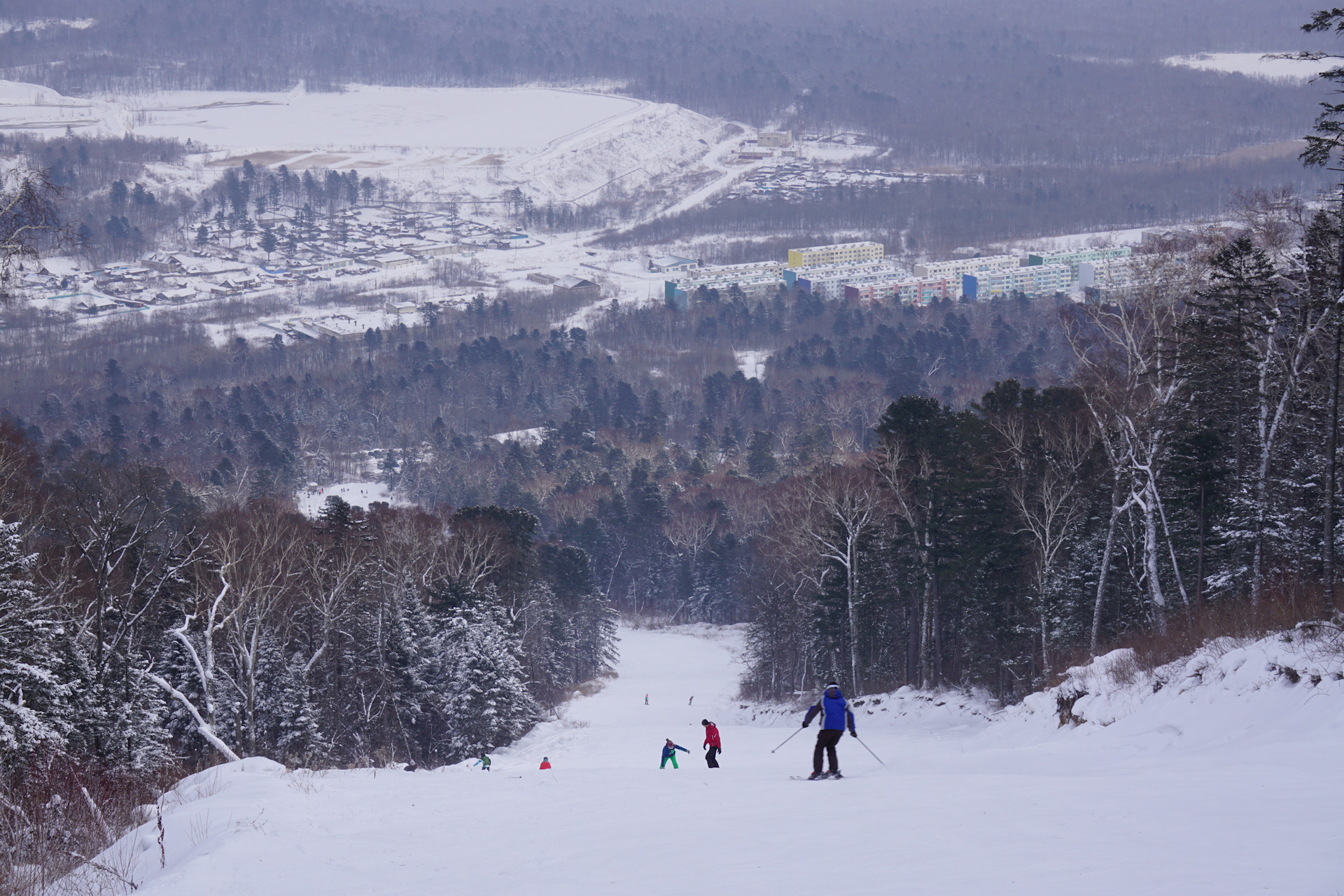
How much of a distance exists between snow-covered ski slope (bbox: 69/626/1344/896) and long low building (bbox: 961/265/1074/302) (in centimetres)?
15230

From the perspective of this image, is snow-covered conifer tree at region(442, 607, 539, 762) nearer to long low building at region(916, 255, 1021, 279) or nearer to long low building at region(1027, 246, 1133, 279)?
long low building at region(916, 255, 1021, 279)

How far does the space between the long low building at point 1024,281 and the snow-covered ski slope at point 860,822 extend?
152 m

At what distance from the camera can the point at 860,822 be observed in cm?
1138

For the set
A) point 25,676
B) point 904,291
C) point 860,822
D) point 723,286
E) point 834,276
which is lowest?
point 25,676

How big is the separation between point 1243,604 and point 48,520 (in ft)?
102

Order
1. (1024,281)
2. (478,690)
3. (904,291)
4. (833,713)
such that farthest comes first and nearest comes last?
(1024,281)
(904,291)
(478,690)
(833,713)

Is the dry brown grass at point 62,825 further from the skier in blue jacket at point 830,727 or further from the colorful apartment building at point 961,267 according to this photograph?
the colorful apartment building at point 961,267

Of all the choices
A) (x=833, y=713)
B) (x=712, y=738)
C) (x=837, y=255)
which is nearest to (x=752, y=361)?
(x=837, y=255)

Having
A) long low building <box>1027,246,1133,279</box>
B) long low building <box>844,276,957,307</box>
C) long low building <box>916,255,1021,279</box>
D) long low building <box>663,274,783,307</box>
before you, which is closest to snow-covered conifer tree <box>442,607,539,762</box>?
long low building <box>663,274,783,307</box>

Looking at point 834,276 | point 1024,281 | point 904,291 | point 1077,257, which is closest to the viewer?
point 904,291

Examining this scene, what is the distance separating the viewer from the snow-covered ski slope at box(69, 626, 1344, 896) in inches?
363

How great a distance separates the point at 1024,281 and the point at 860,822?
162705 mm

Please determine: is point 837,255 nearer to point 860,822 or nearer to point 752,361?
point 752,361

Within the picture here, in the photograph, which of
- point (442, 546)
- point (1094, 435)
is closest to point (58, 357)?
point (442, 546)
